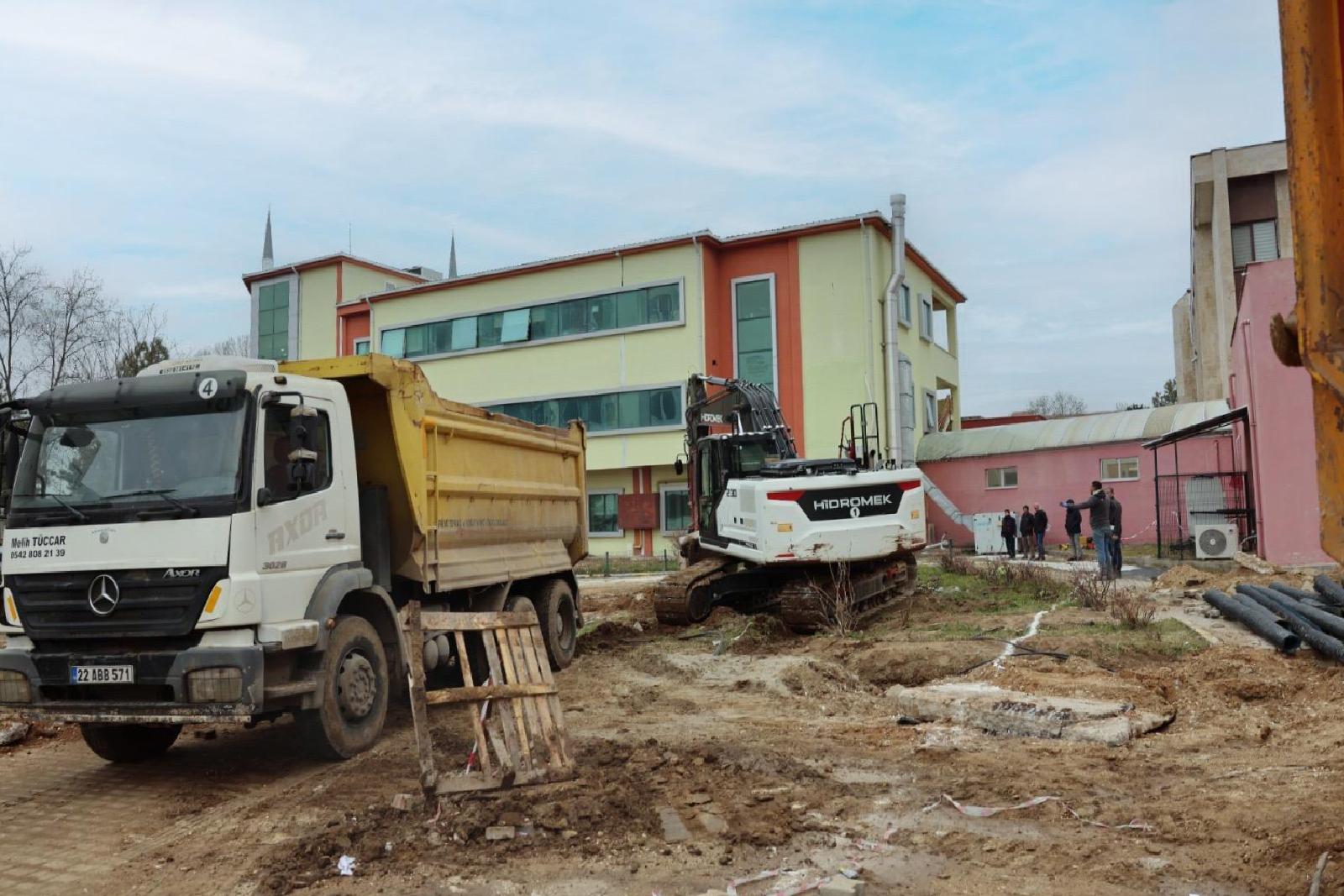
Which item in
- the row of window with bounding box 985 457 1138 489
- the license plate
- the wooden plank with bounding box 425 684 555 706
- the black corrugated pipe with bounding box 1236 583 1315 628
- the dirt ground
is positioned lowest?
the dirt ground

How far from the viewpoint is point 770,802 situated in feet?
19.9

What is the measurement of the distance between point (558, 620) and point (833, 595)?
3790mm

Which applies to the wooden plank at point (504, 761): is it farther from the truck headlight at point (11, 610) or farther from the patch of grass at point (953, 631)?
the patch of grass at point (953, 631)

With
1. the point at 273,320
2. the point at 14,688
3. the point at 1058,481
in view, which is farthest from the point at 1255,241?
the point at 273,320

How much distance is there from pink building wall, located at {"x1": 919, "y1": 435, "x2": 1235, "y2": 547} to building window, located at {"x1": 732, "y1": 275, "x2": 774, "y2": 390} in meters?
6.47

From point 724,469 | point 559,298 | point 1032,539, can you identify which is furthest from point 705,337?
point 724,469

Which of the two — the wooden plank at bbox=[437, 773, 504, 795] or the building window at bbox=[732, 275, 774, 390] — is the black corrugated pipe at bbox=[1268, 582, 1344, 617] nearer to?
the wooden plank at bbox=[437, 773, 504, 795]

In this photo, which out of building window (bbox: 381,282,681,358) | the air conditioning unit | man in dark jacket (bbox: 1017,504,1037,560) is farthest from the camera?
building window (bbox: 381,282,681,358)

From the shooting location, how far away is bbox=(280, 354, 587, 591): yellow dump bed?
8.62m

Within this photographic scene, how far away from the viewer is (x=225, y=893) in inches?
199

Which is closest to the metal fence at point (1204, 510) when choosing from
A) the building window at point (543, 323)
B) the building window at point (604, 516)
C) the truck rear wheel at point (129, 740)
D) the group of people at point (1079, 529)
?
the group of people at point (1079, 529)

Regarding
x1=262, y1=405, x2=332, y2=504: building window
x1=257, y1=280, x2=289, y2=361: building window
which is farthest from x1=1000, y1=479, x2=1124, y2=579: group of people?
x1=257, y1=280, x2=289, y2=361: building window

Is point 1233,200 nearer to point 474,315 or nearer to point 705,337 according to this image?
point 705,337

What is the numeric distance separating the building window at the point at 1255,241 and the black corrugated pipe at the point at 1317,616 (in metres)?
23.7
